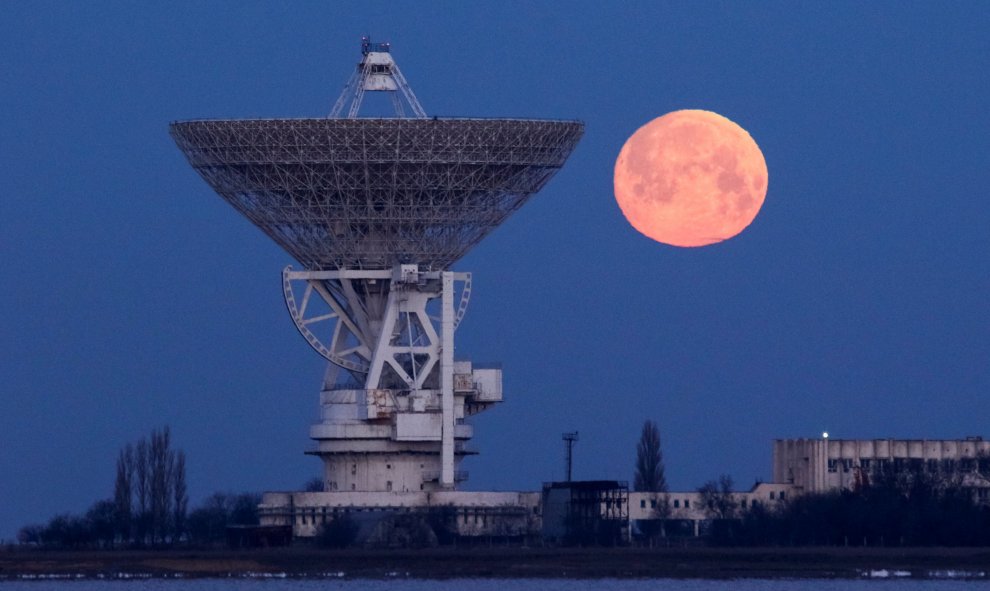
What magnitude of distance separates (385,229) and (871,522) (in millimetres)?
19917

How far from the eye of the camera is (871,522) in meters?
102

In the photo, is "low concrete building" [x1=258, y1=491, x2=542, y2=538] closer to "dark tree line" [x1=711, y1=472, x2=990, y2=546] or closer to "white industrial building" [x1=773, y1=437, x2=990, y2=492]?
"dark tree line" [x1=711, y1=472, x2=990, y2=546]

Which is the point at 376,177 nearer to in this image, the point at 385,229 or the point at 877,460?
the point at 385,229

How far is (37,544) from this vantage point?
112438mm

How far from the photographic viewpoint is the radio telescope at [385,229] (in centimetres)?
9975

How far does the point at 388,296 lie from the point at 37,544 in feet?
61.7

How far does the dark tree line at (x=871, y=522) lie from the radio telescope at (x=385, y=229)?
1085cm

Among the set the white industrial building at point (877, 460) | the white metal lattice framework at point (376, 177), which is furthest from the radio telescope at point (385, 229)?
the white industrial building at point (877, 460)
